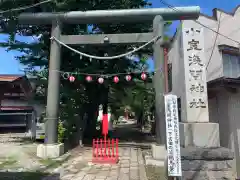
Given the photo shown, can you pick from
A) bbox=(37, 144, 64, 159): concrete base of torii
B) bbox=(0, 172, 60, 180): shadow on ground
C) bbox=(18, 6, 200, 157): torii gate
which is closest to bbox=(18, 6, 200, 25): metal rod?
bbox=(18, 6, 200, 157): torii gate

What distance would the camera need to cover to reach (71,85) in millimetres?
13055

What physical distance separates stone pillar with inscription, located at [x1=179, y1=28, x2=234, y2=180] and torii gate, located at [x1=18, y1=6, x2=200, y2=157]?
295 cm

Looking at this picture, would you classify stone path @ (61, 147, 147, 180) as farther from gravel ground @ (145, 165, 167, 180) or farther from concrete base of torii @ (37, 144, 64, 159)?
concrete base of torii @ (37, 144, 64, 159)

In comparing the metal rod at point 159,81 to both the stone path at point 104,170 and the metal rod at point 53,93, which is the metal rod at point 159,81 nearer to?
the stone path at point 104,170

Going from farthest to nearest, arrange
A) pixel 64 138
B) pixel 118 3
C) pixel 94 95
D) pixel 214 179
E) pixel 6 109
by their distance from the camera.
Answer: pixel 6 109 < pixel 94 95 < pixel 118 3 < pixel 64 138 < pixel 214 179

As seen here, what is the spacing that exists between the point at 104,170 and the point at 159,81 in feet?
14.8

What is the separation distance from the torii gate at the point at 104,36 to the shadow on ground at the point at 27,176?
2465 millimetres

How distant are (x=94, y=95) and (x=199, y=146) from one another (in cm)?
992

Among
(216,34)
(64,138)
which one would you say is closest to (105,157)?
(64,138)

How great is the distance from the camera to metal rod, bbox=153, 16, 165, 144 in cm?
935

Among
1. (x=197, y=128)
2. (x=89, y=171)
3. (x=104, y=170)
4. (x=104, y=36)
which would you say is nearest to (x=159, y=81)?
(x=104, y=36)

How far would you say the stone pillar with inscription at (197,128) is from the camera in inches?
230

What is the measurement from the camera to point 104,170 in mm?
7332

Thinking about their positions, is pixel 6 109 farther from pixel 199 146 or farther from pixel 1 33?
pixel 199 146
